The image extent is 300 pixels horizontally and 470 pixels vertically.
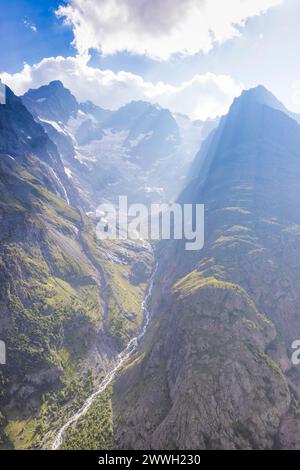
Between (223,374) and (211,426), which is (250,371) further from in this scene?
(211,426)

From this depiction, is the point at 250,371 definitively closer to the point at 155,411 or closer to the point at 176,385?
the point at 176,385
